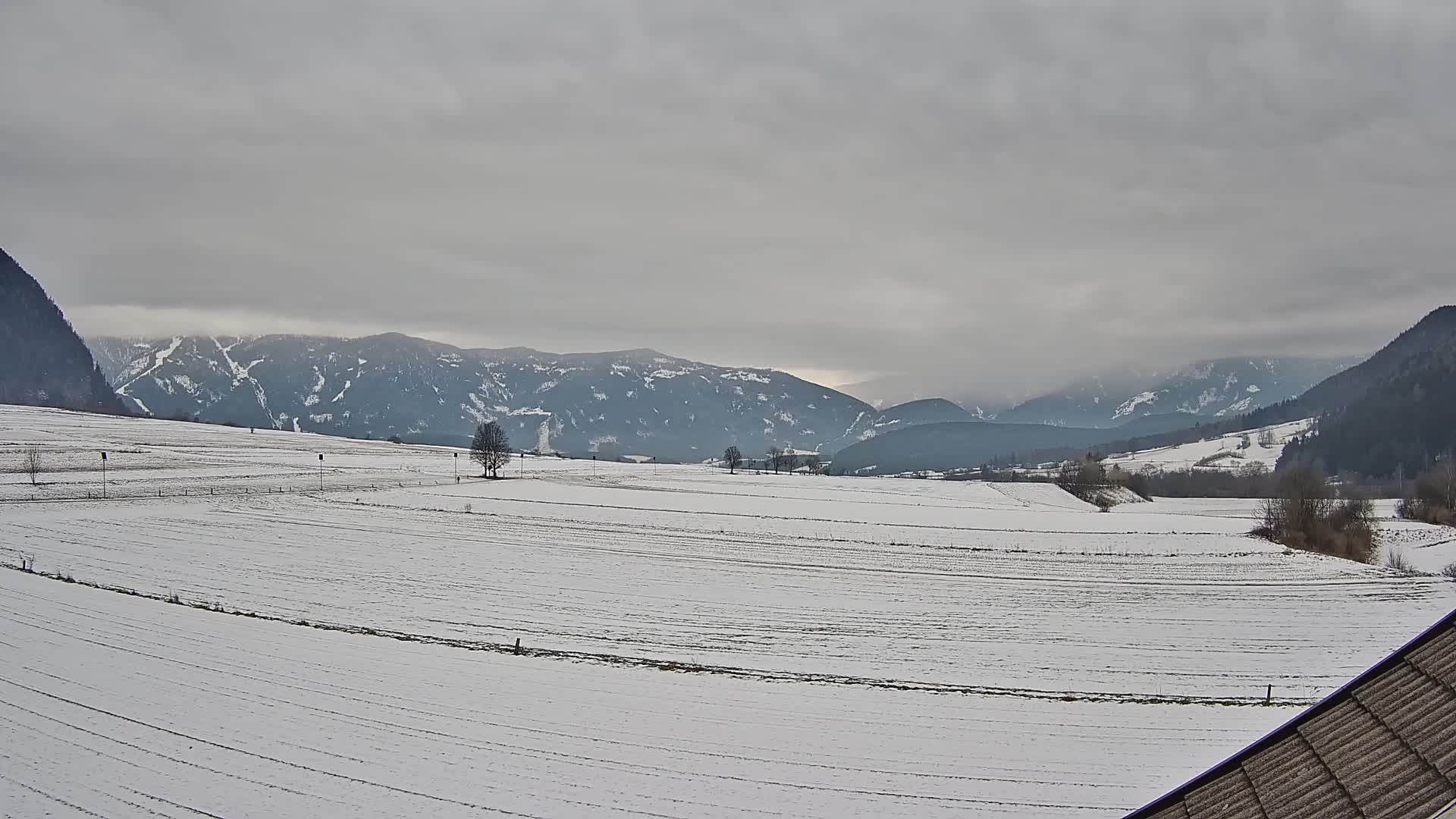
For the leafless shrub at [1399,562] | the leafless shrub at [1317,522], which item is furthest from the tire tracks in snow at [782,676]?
the leafless shrub at [1317,522]

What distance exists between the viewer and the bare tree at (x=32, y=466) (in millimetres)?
76000

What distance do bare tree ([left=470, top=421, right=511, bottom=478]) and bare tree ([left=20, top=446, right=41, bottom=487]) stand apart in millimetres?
47858

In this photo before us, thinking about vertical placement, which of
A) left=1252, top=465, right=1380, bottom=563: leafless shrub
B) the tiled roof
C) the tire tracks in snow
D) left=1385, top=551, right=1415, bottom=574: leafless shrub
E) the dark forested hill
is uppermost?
the dark forested hill

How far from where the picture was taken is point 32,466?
7869 centimetres

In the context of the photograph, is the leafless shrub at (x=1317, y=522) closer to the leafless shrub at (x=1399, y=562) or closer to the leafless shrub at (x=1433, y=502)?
the leafless shrub at (x=1399, y=562)

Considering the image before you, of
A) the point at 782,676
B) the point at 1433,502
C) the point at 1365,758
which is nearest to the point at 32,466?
the point at 782,676

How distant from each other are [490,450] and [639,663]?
9460cm

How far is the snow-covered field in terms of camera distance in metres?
16.7

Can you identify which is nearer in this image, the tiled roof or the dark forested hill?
the tiled roof

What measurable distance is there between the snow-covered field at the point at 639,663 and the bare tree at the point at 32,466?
1513cm

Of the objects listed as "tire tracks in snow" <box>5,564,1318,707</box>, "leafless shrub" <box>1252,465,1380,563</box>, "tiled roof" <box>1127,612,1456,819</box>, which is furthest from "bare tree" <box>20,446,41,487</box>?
"leafless shrub" <box>1252,465,1380,563</box>

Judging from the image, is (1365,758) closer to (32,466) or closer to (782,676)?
(782,676)

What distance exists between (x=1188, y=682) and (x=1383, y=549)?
54225mm

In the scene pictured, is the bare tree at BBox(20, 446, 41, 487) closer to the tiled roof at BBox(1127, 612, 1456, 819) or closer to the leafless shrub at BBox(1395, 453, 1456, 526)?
the tiled roof at BBox(1127, 612, 1456, 819)
